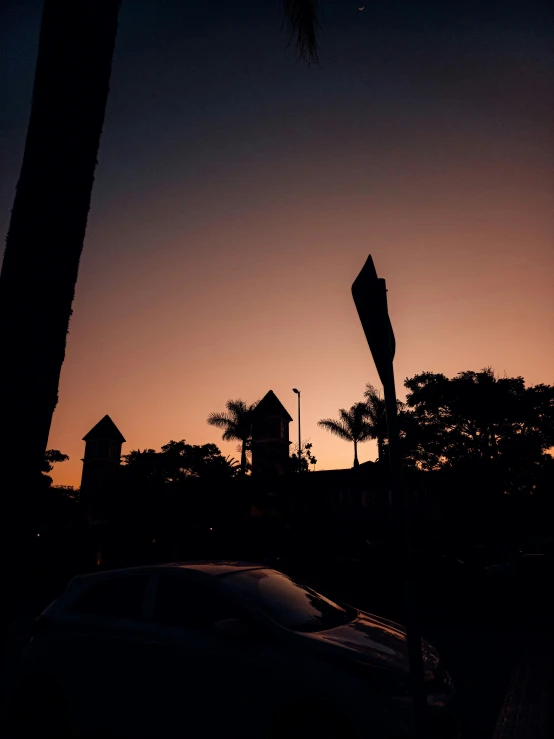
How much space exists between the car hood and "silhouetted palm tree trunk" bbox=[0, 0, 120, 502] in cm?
258

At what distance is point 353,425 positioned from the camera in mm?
45156

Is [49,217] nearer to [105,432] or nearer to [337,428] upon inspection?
[337,428]

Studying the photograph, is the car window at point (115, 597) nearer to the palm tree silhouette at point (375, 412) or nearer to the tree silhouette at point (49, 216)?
the tree silhouette at point (49, 216)

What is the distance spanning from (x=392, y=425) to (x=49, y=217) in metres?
2.00

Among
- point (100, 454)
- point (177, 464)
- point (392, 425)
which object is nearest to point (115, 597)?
point (392, 425)

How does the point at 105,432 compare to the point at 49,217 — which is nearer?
the point at 49,217

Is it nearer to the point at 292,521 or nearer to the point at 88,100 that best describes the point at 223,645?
the point at 88,100

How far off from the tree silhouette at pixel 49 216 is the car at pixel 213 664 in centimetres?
227

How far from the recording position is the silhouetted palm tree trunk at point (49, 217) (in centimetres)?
229

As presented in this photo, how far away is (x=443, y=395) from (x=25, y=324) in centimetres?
3016

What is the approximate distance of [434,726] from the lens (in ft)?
10.8

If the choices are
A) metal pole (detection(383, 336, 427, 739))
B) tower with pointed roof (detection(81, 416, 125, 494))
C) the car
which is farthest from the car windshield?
tower with pointed roof (detection(81, 416, 125, 494))

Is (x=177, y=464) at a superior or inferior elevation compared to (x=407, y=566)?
superior

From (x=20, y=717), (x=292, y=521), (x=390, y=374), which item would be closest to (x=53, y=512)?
→ (x=292, y=521)
